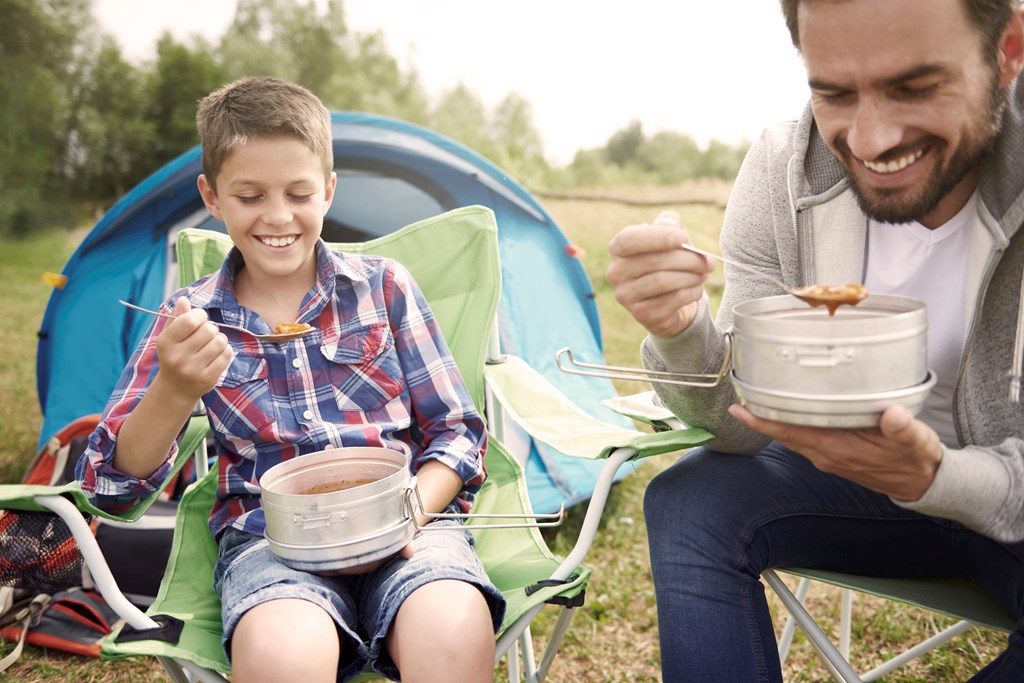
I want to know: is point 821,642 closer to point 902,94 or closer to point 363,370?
point 902,94

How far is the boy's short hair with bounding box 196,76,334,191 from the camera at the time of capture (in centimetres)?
165

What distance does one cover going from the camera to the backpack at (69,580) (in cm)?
224

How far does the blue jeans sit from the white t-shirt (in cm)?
21

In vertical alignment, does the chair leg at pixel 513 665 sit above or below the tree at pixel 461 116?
below

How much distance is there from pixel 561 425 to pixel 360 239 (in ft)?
6.34

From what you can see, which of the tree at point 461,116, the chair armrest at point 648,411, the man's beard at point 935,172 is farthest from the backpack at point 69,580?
the tree at point 461,116

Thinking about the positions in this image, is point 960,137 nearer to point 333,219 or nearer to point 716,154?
point 333,219

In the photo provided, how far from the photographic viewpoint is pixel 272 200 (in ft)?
5.33

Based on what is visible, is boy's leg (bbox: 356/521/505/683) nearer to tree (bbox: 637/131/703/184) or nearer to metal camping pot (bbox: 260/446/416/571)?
metal camping pot (bbox: 260/446/416/571)

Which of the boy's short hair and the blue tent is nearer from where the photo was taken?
the boy's short hair

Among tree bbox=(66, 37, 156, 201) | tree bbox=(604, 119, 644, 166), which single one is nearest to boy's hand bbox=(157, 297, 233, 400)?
tree bbox=(604, 119, 644, 166)

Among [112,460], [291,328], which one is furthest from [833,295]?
[112,460]

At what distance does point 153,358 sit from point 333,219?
1826 mm

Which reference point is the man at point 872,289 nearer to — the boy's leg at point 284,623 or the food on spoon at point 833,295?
the food on spoon at point 833,295
